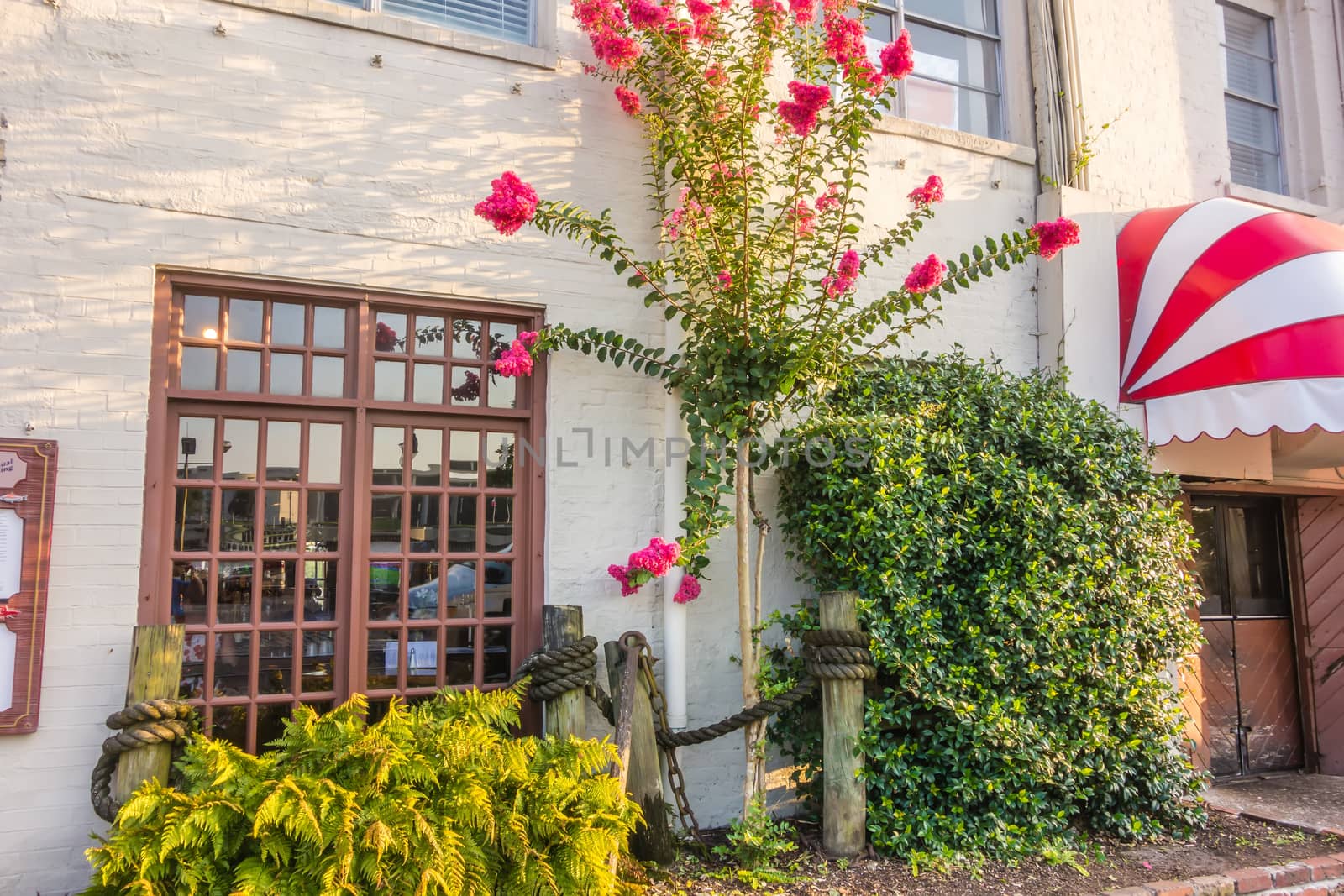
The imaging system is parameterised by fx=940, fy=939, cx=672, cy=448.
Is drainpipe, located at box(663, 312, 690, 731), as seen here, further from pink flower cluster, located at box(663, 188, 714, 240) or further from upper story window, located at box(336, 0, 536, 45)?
upper story window, located at box(336, 0, 536, 45)

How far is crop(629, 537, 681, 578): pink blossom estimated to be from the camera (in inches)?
186

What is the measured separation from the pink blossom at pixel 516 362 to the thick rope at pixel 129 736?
6.89 ft

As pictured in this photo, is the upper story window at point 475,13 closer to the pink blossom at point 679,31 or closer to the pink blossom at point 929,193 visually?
the pink blossom at point 679,31

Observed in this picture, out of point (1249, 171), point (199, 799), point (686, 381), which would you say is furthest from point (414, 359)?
point (1249, 171)

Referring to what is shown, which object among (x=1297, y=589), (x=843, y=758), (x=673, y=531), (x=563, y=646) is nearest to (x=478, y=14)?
(x=673, y=531)

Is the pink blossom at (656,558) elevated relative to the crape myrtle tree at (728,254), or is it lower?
lower

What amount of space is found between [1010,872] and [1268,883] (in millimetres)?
1413

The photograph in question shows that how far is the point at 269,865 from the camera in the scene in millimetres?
3344

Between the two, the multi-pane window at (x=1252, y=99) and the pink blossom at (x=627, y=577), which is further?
the multi-pane window at (x=1252, y=99)

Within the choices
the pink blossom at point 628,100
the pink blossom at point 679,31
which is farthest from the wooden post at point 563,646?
the pink blossom at point 679,31

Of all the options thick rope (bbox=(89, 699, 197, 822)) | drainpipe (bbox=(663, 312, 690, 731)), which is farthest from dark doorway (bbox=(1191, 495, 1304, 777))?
thick rope (bbox=(89, 699, 197, 822))

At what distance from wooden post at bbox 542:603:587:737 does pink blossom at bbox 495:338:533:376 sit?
1221 millimetres

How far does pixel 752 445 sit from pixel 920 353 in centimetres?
161

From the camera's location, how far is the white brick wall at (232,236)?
162 inches
